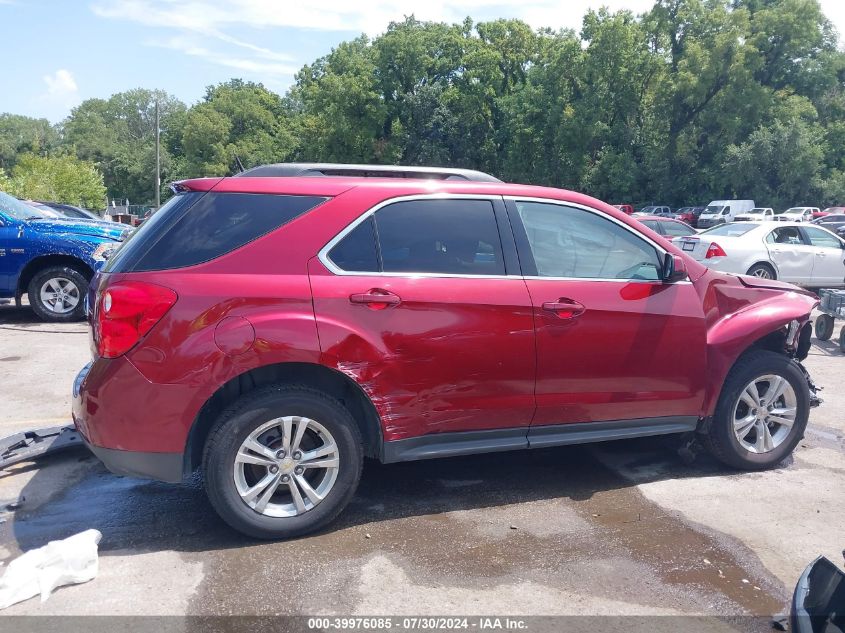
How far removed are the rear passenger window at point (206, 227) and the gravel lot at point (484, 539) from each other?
1.43 m

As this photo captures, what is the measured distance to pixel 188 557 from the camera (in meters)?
3.67

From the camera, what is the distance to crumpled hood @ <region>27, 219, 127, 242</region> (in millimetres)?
9812

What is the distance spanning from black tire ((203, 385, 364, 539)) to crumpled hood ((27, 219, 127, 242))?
6.70 metres

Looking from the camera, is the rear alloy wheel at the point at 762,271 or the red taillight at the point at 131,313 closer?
the red taillight at the point at 131,313

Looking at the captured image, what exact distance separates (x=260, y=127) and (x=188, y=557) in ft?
255

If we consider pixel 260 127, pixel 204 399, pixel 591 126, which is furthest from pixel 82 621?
pixel 260 127

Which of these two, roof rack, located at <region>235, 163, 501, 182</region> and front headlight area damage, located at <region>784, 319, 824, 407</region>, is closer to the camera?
roof rack, located at <region>235, 163, 501, 182</region>

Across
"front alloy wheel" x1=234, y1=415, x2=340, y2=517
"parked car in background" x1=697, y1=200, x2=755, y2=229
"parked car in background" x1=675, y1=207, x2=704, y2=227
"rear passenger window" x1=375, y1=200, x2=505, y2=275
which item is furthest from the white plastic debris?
"parked car in background" x1=675, y1=207, x2=704, y2=227

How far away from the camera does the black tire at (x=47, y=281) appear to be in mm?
9844

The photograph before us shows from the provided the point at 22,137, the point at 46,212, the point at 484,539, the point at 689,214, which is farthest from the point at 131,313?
the point at 22,137

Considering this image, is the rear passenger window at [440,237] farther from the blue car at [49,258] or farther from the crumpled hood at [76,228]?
the blue car at [49,258]

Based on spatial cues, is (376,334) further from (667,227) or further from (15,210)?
(667,227)

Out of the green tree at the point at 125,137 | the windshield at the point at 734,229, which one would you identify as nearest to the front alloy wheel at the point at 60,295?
the windshield at the point at 734,229

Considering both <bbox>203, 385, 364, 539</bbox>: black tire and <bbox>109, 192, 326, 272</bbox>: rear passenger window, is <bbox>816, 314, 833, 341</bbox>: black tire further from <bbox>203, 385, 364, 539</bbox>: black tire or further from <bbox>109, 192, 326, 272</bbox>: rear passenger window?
<bbox>109, 192, 326, 272</bbox>: rear passenger window
